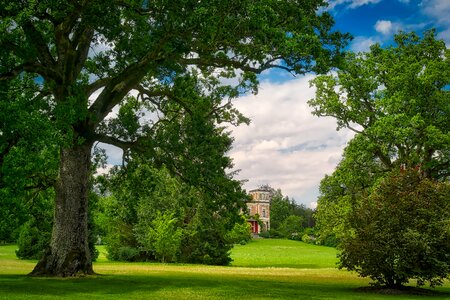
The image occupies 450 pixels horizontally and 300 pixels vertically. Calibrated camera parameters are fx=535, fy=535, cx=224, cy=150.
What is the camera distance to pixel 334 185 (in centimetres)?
4116

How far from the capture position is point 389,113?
37188 mm

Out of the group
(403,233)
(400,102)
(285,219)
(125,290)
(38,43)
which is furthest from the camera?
(285,219)

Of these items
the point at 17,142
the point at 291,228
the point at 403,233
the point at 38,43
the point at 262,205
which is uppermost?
the point at 262,205

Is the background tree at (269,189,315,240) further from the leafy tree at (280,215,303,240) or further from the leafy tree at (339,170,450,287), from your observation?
the leafy tree at (339,170,450,287)

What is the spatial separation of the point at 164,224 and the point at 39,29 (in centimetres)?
2728

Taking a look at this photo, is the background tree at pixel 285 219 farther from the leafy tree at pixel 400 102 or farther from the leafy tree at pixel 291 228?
the leafy tree at pixel 400 102

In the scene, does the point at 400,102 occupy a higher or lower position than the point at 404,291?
higher

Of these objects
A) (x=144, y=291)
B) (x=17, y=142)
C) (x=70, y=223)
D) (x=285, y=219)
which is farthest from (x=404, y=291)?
(x=285, y=219)

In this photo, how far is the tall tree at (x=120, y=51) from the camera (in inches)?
718

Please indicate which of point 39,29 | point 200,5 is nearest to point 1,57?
point 39,29

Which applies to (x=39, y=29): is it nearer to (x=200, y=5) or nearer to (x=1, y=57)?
(x=1, y=57)

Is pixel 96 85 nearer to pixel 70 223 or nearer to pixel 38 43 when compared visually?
pixel 38 43

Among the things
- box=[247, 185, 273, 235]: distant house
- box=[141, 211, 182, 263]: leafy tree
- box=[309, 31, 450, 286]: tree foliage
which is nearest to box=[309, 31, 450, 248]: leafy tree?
box=[309, 31, 450, 286]: tree foliage

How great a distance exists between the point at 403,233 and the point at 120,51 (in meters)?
13.6
